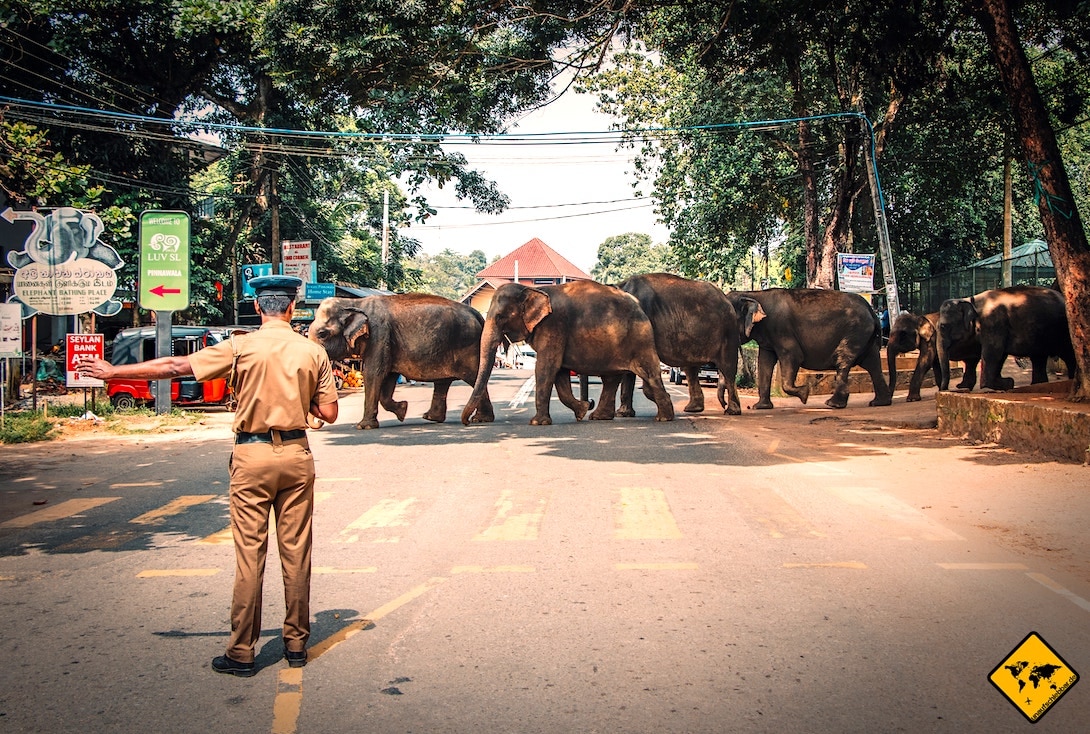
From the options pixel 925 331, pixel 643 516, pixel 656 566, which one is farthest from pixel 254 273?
pixel 656 566

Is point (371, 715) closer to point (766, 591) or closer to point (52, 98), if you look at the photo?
point (766, 591)

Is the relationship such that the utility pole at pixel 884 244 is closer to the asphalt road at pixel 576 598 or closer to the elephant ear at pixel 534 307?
the elephant ear at pixel 534 307

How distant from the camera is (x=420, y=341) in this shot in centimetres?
1766

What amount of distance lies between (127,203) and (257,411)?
27.5 metres

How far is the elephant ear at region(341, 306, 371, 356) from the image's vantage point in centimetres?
1666

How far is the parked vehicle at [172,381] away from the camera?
859 inches

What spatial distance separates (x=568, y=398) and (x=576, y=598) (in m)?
12.1

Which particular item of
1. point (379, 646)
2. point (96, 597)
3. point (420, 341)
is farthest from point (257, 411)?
point (420, 341)

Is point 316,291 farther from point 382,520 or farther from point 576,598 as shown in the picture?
point 576,598

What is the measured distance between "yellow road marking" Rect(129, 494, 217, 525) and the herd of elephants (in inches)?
248

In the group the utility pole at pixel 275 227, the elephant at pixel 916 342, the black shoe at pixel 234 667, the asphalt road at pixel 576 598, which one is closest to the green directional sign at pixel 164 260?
the asphalt road at pixel 576 598

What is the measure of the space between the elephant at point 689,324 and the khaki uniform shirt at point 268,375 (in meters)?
14.0

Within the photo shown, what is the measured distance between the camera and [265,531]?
5195 millimetres

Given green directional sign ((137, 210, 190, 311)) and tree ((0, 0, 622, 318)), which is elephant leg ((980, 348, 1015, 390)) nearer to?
tree ((0, 0, 622, 318))
